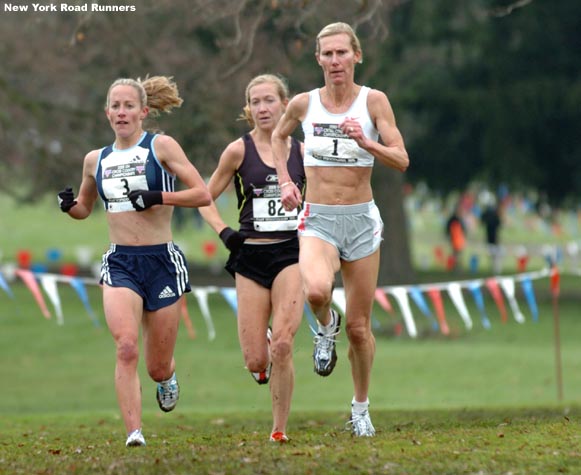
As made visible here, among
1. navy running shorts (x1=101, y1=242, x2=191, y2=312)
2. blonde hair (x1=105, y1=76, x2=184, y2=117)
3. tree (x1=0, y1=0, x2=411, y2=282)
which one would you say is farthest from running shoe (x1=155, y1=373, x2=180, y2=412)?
tree (x1=0, y1=0, x2=411, y2=282)

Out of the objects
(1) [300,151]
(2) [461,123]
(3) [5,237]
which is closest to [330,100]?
(1) [300,151]

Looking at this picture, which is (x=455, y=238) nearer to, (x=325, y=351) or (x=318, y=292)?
(x=325, y=351)

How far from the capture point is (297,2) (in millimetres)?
12961

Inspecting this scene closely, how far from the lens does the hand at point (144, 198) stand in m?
9.27

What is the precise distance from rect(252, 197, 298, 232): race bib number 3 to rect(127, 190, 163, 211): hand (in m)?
0.91

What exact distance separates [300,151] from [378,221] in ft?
2.63

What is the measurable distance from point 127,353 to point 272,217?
1527 mm

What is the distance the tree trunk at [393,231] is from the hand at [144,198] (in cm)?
2388

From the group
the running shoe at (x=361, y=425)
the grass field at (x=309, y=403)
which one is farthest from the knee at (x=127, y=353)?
the running shoe at (x=361, y=425)

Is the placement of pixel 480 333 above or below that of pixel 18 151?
below

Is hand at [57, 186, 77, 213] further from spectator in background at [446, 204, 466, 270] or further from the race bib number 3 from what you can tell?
spectator in background at [446, 204, 466, 270]

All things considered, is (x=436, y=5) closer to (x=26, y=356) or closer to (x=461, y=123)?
(x=461, y=123)

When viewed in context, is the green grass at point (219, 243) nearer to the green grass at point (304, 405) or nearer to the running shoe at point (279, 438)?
the green grass at point (304, 405)

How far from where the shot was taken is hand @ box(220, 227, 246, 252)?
32.3 ft
